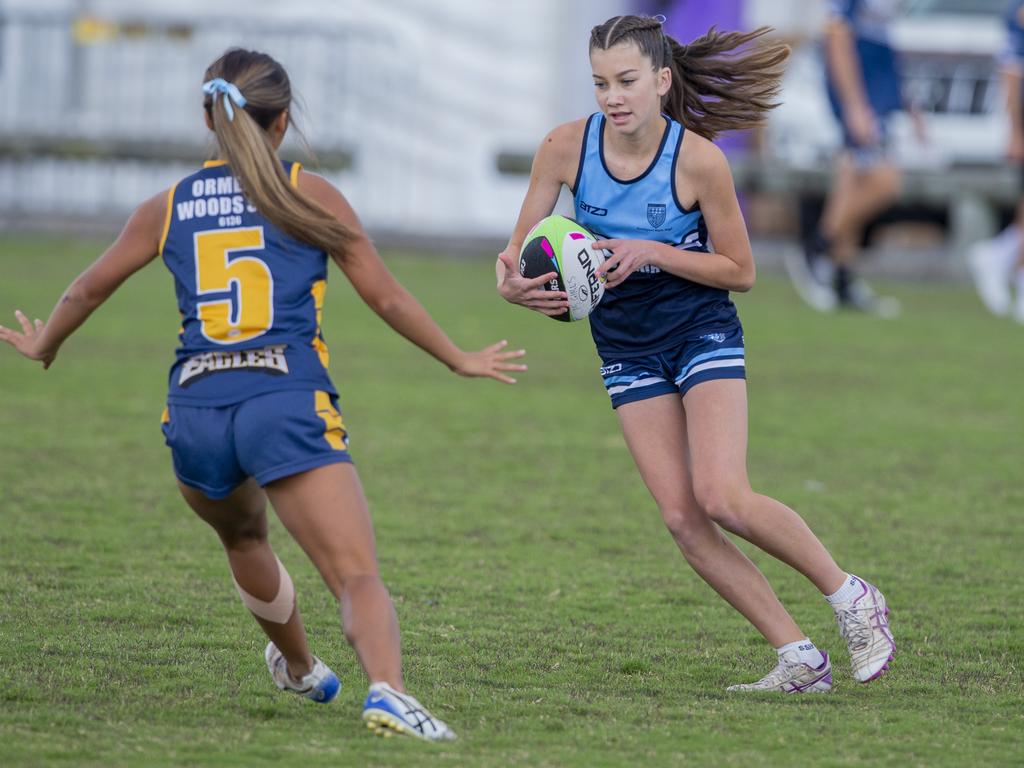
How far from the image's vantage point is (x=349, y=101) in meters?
17.8

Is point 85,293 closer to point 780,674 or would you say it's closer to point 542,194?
point 542,194

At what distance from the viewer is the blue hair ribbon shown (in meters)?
4.11

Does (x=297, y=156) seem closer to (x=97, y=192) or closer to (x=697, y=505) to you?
(x=97, y=192)

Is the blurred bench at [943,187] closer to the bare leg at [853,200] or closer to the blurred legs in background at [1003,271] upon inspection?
the blurred legs in background at [1003,271]

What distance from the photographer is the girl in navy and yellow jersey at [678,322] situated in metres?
4.59

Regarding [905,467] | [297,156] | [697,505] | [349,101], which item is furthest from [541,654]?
[349,101]

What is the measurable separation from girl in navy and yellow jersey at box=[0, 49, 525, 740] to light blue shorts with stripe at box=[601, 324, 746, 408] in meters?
0.61

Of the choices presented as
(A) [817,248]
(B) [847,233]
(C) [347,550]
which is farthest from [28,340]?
(A) [817,248]

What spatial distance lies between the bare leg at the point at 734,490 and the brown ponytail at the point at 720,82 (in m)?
0.90

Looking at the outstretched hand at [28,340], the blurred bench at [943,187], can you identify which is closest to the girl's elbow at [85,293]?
the outstretched hand at [28,340]

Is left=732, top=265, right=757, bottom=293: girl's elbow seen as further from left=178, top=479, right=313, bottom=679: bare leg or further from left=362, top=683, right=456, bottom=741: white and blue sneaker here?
left=362, top=683, right=456, bottom=741: white and blue sneaker

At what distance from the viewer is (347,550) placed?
3945mm

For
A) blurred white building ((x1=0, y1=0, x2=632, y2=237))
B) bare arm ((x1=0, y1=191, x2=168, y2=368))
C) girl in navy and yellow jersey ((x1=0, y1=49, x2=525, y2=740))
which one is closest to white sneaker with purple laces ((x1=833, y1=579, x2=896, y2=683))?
girl in navy and yellow jersey ((x1=0, y1=49, x2=525, y2=740))

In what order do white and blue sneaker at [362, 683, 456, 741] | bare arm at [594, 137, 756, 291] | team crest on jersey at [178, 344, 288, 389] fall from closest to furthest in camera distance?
1. white and blue sneaker at [362, 683, 456, 741]
2. team crest on jersey at [178, 344, 288, 389]
3. bare arm at [594, 137, 756, 291]
